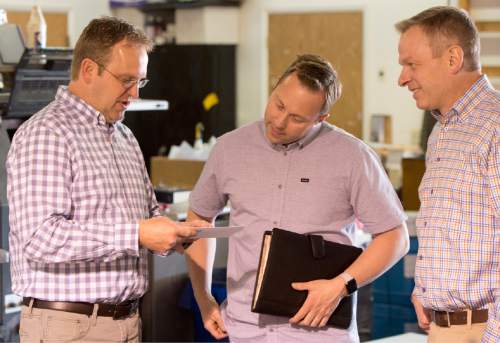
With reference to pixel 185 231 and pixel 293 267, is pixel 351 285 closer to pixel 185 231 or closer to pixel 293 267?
pixel 293 267

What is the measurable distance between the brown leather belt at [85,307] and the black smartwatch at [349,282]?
0.59 m

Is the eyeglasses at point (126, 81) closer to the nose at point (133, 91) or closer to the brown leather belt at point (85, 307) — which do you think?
the nose at point (133, 91)

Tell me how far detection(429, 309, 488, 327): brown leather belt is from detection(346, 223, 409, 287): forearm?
190mm

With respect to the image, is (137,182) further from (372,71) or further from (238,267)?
(372,71)

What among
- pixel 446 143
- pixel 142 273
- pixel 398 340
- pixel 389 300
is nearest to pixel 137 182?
pixel 142 273

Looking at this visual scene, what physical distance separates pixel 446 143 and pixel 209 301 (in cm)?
85

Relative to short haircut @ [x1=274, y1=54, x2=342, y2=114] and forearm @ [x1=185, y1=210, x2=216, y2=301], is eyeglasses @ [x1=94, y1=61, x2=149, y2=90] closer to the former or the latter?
short haircut @ [x1=274, y1=54, x2=342, y2=114]

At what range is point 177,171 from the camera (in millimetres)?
5176

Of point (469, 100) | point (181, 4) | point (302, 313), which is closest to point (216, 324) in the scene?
point (302, 313)

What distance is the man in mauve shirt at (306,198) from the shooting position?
248 cm

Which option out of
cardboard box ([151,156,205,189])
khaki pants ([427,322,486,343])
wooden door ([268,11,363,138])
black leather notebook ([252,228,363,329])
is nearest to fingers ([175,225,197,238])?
black leather notebook ([252,228,363,329])

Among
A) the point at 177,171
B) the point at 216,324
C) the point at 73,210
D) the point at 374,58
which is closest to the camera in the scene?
the point at 73,210

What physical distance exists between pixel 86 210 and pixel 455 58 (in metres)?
1.03

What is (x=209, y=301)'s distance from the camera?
106 inches
